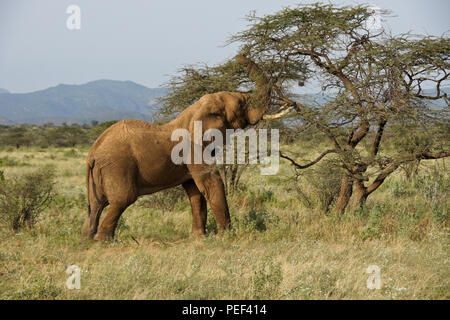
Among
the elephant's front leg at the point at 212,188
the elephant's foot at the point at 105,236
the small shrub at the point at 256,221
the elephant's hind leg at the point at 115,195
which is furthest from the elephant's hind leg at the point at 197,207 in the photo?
the elephant's foot at the point at 105,236

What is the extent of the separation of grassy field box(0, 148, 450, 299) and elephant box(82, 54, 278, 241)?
1.50 feet

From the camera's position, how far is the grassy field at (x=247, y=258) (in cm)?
479

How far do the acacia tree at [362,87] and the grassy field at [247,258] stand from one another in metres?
1.16

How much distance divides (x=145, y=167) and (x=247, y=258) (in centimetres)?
239

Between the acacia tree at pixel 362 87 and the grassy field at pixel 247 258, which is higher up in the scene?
the acacia tree at pixel 362 87

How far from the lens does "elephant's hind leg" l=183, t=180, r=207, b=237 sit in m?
7.80

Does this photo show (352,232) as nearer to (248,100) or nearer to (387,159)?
(387,159)

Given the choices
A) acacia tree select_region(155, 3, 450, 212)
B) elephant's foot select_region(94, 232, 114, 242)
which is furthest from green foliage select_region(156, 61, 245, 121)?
elephant's foot select_region(94, 232, 114, 242)

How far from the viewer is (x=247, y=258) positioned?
5.99 m

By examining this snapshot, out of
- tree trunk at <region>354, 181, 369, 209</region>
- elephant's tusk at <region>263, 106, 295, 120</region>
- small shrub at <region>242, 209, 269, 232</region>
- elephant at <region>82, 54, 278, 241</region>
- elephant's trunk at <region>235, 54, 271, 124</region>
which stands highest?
elephant's trunk at <region>235, 54, 271, 124</region>

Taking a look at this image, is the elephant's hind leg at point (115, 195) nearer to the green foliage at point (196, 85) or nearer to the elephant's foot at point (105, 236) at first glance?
the elephant's foot at point (105, 236)

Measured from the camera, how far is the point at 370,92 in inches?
291

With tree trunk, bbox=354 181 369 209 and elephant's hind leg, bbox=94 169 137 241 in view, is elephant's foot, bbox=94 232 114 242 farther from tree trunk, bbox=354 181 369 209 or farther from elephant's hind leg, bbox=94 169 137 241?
tree trunk, bbox=354 181 369 209

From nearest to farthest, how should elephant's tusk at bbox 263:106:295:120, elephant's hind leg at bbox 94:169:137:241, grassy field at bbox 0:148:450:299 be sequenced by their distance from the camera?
grassy field at bbox 0:148:450:299
elephant's hind leg at bbox 94:169:137:241
elephant's tusk at bbox 263:106:295:120
